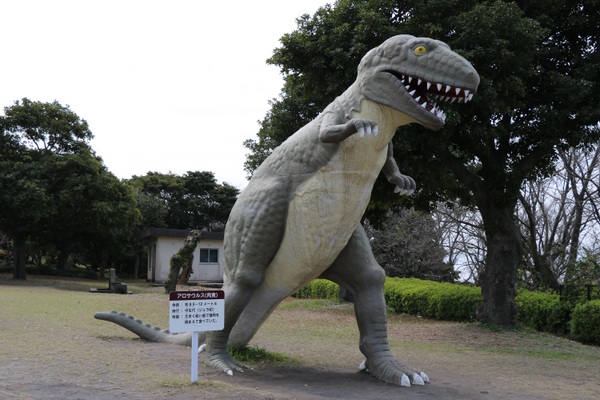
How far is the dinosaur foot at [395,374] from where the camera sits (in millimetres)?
5879

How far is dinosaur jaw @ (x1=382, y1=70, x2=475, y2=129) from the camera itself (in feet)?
18.3

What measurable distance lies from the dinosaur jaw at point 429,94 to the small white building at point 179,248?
23991 millimetres

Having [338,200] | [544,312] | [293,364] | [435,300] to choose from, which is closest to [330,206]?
[338,200]

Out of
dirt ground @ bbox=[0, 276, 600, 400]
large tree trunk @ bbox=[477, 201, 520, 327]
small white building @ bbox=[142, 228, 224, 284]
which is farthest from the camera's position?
small white building @ bbox=[142, 228, 224, 284]

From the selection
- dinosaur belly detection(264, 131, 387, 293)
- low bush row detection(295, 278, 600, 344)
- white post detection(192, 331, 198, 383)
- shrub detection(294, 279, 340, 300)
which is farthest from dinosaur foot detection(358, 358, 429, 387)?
shrub detection(294, 279, 340, 300)

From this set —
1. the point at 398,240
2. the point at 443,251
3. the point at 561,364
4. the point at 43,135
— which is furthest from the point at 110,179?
the point at 561,364

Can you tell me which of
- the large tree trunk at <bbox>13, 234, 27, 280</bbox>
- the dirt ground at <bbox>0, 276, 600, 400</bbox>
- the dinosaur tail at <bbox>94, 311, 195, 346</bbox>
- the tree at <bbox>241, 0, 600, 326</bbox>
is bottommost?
the dirt ground at <bbox>0, 276, 600, 400</bbox>

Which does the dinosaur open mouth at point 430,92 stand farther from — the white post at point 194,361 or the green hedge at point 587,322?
the green hedge at point 587,322

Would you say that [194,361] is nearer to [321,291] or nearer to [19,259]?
[321,291]

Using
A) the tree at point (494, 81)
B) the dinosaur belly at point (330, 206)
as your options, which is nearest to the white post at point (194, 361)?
the dinosaur belly at point (330, 206)

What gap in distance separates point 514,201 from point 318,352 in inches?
246

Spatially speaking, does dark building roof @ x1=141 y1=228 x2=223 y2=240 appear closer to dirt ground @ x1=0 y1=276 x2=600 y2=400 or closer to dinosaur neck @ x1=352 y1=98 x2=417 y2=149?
→ dirt ground @ x1=0 y1=276 x2=600 y2=400

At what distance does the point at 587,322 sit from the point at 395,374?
272 inches

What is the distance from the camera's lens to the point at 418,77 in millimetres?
5652
